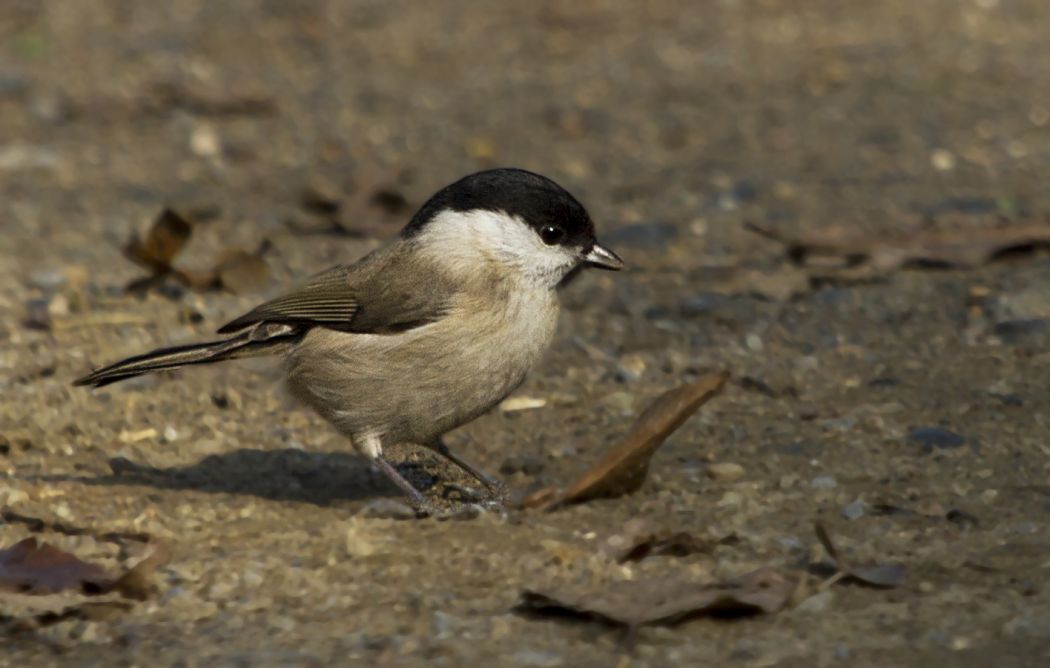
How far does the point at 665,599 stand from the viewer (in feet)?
14.0

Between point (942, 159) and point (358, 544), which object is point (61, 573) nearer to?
point (358, 544)

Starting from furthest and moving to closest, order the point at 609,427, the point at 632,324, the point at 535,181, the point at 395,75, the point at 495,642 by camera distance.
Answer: the point at 395,75, the point at 632,324, the point at 609,427, the point at 535,181, the point at 495,642

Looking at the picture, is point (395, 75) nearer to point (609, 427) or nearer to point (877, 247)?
point (877, 247)

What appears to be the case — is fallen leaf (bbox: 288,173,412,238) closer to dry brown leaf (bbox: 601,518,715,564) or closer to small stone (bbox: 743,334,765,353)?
small stone (bbox: 743,334,765,353)

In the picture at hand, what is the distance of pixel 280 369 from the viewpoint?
5.81m

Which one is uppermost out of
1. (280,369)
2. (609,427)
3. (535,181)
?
(535,181)

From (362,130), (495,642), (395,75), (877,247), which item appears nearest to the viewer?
(495,642)

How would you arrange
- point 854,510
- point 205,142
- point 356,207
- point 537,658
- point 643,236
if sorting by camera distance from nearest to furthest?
point 537,658 → point 854,510 → point 643,236 → point 356,207 → point 205,142

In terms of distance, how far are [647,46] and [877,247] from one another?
5250mm

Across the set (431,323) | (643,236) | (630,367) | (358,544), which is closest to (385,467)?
(431,323)

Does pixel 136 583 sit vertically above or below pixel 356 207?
below

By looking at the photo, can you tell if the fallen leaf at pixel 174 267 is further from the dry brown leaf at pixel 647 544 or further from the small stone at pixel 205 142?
the dry brown leaf at pixel 647 544

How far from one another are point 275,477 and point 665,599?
6.90 ft

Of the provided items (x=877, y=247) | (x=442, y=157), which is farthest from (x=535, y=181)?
(x=442, y=157)
